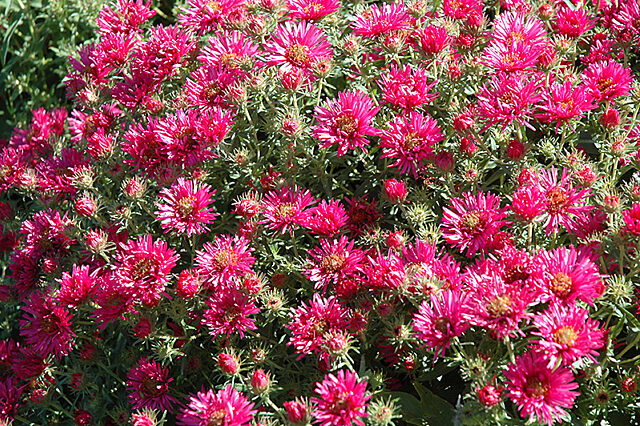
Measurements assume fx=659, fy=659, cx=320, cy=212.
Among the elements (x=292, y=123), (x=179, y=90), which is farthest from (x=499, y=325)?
(x=179, y=90)

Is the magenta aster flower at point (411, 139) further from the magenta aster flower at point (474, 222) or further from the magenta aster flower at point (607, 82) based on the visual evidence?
the magenta aster flower at point (607, 82)

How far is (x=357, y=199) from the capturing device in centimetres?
249

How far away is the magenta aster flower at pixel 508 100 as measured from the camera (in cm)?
209

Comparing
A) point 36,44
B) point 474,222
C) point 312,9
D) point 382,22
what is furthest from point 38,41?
point 474,222

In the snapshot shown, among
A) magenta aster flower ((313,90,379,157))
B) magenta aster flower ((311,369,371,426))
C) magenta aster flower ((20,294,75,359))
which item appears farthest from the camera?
magenta aster flower ((20,294,75,359))

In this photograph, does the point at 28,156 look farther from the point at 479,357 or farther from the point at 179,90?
the point at 479,357

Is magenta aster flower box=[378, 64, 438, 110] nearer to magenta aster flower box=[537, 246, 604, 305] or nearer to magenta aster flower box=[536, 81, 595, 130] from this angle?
magenta aster flower box=[536, 81, 595, 130]

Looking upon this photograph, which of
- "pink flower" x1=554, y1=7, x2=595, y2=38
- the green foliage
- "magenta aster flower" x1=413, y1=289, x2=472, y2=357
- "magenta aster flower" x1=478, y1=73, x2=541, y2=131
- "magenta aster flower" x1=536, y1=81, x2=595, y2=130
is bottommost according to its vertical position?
the green foliage

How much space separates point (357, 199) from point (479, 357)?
0.88 meters

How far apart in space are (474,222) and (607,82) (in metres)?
0.74

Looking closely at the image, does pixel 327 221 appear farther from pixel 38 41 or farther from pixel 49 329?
pixel 38 41

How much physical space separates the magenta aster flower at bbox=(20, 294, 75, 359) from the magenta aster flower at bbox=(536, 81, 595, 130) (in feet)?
5.79

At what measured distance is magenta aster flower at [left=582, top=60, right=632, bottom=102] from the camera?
223cm

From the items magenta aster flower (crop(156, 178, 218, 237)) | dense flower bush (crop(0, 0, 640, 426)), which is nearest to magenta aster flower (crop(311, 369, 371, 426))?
dense flower bush (crop(0, 0, 640, 426))
